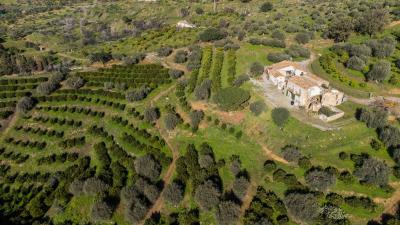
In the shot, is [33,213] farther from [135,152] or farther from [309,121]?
[309,121]

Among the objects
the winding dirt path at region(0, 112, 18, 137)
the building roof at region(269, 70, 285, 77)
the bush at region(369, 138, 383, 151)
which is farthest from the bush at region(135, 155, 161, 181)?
the bush at region(369, 138, 383, 151)

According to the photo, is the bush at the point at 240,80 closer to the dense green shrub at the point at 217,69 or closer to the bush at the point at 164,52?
the dense green shrub at the point at 217,69

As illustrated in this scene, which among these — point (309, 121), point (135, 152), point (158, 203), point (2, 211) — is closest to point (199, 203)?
point (158, 203)

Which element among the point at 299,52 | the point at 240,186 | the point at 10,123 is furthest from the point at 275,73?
the point at 10,123

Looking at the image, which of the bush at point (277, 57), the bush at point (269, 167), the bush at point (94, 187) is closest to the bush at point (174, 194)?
the bush at point (94, 187)

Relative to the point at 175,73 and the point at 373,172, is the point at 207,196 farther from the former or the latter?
the point at 175,73

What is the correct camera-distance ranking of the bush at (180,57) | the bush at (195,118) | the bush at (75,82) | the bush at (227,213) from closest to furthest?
the bush at (227,213) → the bush at (195,118) → the bush at (75,82) → the bush at (180,57)
